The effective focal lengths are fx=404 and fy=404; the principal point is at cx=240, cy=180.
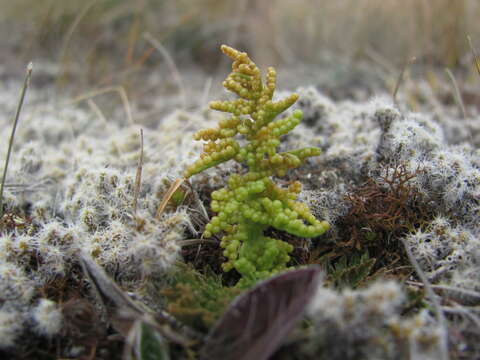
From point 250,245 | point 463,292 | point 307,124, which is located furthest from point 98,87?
point 463,292

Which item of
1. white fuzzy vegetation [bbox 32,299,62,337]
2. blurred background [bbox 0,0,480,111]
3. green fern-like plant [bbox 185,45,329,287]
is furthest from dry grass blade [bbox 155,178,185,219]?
blurred background [bbox 0,0,480,111]

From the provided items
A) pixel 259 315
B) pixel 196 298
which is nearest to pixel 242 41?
pixel 196 298

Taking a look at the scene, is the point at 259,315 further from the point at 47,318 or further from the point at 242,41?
the point at 242,41

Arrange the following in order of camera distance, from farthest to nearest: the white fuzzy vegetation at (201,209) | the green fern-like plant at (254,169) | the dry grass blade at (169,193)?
1. the dry grass blade at (169,193)
2. the green fern-like plant at (254,169)
3. the white fuzzy vegetation at (201,209)

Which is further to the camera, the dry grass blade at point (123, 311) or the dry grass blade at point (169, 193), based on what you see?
the dry grass blade at point (169, 193)

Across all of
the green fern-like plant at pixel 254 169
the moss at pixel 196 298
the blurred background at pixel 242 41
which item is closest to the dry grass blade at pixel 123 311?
the moss at pixel 196 298

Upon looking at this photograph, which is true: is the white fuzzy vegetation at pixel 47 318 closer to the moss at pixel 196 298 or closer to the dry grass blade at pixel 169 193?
the moss at pixel 196 298
